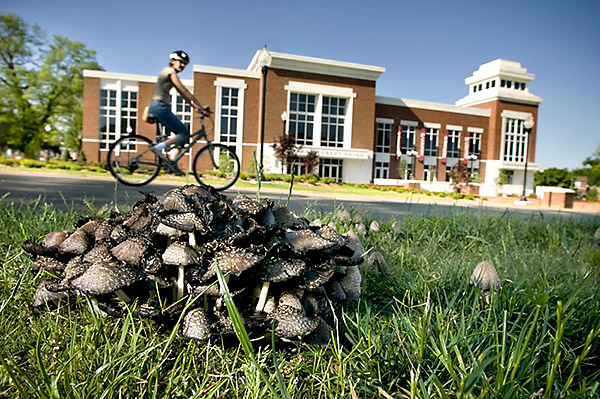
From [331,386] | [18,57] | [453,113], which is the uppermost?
[18,57]

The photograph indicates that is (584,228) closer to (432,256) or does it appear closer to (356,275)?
(432,256)

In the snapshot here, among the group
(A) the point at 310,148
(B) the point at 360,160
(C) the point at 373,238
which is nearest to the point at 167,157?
(C) the point at 373,238

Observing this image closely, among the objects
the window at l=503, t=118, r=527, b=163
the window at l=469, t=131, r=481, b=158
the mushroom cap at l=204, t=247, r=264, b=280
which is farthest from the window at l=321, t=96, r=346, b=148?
the mushroom cap at l=204, t=247, r=264, b=280

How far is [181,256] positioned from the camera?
1103mm

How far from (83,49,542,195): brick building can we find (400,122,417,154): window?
0.10 metres

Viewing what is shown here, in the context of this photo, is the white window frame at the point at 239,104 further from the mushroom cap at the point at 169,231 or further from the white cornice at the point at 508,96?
the mushroom cap at the point at 169,231

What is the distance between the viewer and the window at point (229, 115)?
29953mm

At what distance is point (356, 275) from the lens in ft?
4.63

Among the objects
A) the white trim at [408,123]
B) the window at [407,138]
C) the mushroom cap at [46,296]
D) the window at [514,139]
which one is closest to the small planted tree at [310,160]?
the window at [407,138]

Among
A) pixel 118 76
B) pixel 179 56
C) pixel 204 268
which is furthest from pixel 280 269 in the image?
pixel 118 76

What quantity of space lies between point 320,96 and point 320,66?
238 centimetres

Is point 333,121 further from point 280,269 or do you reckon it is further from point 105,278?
point 105,278

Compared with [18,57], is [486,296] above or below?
below

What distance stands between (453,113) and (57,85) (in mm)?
38974
